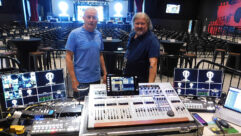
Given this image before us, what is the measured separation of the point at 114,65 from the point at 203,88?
333cm

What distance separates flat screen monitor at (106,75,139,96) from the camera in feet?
4.51

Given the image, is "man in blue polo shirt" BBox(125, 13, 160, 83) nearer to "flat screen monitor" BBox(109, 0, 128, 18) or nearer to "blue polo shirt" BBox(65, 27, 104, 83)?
"blue polo shirt" BBox(65, 27, 104, 83)

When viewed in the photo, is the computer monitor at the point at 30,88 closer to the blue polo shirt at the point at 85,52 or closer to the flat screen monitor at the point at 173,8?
the blue polo shirt at the point at 85,52

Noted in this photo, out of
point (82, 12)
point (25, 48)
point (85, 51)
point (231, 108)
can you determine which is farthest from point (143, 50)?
point (82, 12)

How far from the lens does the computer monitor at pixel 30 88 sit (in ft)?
4.71

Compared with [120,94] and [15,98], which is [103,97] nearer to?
[120,94]

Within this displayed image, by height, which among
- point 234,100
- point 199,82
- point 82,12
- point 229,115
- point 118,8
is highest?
point 118,8

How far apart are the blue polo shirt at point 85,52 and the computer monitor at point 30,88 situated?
0.46m

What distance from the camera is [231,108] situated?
1.56 m

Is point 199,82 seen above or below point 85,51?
below

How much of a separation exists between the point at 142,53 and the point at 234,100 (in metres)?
1.01

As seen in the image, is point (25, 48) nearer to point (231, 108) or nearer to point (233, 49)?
point (231, 108)

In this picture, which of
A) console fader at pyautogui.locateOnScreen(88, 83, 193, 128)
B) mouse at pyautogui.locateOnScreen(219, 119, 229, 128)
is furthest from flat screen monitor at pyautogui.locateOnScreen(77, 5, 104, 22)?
mouse at pyautogui.locateOnScreen(219, 119, 229, 128)

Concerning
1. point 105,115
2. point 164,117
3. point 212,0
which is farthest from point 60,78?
point 212,0
